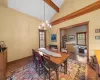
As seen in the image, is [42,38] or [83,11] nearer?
[83,11]

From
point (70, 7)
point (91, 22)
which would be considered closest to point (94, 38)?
point (91, 22)

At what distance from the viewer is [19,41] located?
436 centimetres

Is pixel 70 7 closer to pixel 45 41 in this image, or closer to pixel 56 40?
pixel 56 40

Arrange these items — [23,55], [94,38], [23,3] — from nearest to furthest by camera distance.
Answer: [94,38]
[23,3]
[23,55]

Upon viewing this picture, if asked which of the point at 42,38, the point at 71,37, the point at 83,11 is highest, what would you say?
the point at 83,11

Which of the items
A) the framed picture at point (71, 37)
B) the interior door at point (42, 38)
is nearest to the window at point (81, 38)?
the framed picture at point (71, 37)

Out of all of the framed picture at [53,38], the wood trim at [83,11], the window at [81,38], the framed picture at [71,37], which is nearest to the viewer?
the wood trim at [83,11]

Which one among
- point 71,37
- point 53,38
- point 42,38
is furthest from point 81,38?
point 42,38

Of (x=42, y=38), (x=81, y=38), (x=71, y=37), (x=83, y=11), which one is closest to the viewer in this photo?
(x=83, y=11)

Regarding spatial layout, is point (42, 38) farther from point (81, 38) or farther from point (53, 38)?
point (81, 38)

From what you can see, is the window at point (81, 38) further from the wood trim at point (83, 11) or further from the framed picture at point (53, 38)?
the wood trim at point (83, 11)

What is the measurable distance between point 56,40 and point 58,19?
5.53 feet

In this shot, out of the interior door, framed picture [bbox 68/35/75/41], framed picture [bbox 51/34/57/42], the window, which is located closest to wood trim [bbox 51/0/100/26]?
framed picture [bbox 51/34/57/42]

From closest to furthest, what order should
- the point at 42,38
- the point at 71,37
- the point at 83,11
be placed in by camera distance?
the point at 83,11
the point at 42,38
the point at 71,37
